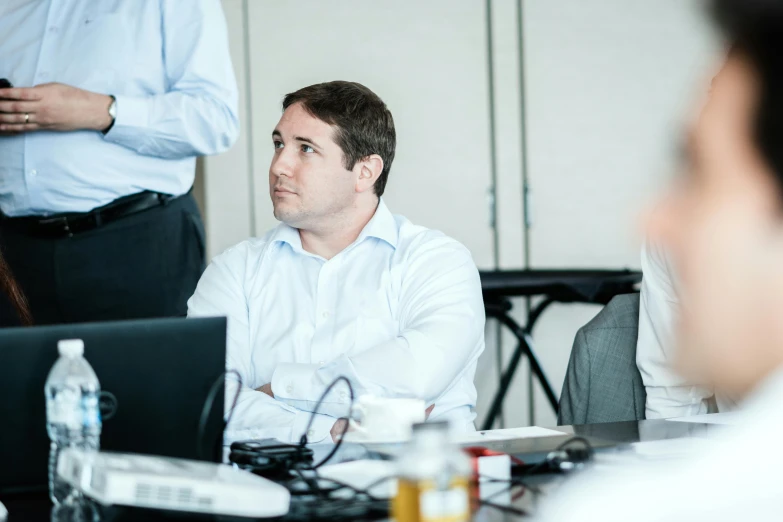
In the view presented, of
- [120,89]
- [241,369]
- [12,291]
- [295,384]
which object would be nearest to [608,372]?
[295,384]

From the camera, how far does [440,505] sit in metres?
0.82

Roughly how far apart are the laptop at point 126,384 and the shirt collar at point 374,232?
1121 millimetres

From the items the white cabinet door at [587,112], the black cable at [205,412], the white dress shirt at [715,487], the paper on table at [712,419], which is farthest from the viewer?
the white cabinet door at [587,112]

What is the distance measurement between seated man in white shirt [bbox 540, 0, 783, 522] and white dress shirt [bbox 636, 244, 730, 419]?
3.72 feet

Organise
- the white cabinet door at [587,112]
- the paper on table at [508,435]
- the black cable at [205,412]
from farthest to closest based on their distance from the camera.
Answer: the white cabinet door at [587,112] → the paper on table at [508,435] → the black cable at [205,412]

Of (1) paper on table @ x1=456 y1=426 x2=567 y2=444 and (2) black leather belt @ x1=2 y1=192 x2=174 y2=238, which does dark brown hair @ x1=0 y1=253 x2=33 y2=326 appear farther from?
(1) paper on table @ x1=456 y1=426 x2=567 y2=444

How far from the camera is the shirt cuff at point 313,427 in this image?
189cm

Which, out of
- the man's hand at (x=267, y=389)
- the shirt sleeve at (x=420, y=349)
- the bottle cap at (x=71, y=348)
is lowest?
the bottle cap at (x=71, y=348)

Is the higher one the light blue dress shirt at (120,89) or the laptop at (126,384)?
the light blue dress shirt at (120,89)

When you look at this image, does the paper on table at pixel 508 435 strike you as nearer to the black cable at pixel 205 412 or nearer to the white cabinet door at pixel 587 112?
the black cable at pixel 205 412

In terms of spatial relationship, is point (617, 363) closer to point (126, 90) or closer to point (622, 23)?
point (126, 90)

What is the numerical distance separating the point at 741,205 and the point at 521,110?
3.58 metres

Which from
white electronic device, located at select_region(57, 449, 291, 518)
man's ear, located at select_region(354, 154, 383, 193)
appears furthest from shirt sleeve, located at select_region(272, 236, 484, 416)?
white electronic device, located at select_region(57, 449, 291, 518)

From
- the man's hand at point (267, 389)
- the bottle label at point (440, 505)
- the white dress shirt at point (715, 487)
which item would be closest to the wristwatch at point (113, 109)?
the man's hand at point (267, 389)
